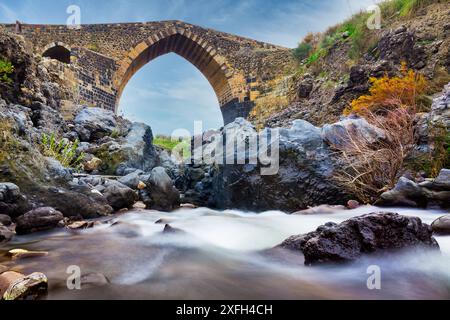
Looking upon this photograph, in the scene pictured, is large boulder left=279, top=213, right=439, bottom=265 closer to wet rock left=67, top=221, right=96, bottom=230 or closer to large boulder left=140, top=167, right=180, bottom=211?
wet rock left=67, top=221, right=96, bottom=230

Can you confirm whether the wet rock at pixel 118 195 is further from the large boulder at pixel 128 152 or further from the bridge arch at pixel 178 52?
the bridge arch at pixel 178 52

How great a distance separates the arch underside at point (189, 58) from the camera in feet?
57.5

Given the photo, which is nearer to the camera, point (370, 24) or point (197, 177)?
point (197, 177)

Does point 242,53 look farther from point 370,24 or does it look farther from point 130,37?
point 370,24

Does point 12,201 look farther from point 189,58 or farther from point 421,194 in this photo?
point 189,58

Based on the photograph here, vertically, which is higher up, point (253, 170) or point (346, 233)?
point (253, 170)

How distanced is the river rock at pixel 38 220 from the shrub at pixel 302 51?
14.4 m

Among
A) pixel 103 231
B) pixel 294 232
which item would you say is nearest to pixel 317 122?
pixel 294 232

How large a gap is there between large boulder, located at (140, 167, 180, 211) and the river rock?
199 centimetres

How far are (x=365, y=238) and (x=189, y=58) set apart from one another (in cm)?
1817

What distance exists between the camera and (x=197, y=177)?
7160 mm

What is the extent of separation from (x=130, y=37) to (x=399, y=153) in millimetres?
16189

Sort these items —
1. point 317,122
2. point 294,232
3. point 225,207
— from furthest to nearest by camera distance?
1. point 317,122
2. point 225,207
3. point 294,232

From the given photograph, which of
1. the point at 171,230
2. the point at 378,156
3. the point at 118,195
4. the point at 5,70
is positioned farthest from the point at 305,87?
the point at 171,230
